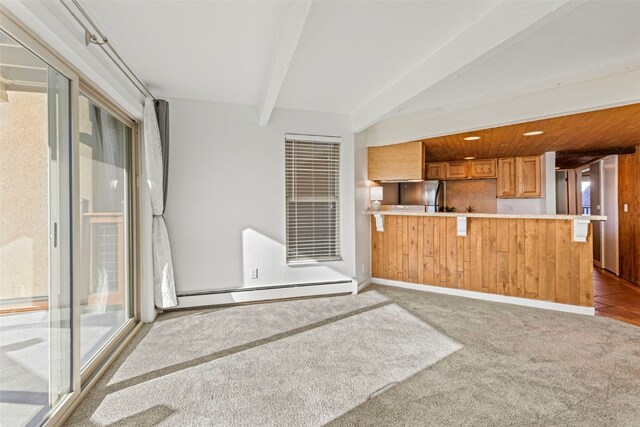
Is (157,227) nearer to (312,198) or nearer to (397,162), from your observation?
(312,198)

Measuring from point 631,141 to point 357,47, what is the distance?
15.5ft

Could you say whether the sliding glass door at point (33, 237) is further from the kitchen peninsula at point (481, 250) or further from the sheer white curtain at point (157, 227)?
the kitchen peninsula at point (481, 250)

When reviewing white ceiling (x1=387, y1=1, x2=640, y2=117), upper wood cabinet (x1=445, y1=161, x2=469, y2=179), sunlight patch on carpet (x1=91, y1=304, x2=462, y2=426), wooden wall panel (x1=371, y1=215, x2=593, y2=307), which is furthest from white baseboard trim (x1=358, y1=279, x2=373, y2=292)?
upper wood cabinet (x1=445, y1=161, x2=469, y2=179)

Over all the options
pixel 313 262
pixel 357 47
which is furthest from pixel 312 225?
pixel 357 47

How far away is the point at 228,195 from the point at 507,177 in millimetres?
5102

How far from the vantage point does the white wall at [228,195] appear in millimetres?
3645

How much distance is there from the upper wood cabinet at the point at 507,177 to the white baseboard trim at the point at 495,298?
2662 mm

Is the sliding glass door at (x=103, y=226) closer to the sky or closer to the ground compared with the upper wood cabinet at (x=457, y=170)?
closer to the ground

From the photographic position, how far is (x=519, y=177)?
5.64 m

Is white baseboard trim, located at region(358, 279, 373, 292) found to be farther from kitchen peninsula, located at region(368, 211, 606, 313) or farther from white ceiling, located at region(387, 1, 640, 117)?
white ceiling, located at region(387, 1, 640, 117)

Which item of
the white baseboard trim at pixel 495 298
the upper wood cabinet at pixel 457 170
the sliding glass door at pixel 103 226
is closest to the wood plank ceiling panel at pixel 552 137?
the upper wood cabinet at pixel 457 170

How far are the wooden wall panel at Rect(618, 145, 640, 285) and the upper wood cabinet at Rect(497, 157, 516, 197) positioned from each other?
1521 millimetres

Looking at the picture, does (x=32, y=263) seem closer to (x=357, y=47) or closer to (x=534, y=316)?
(x=357, y=47)

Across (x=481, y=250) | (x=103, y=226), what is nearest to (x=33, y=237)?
(x=103, y=226)
